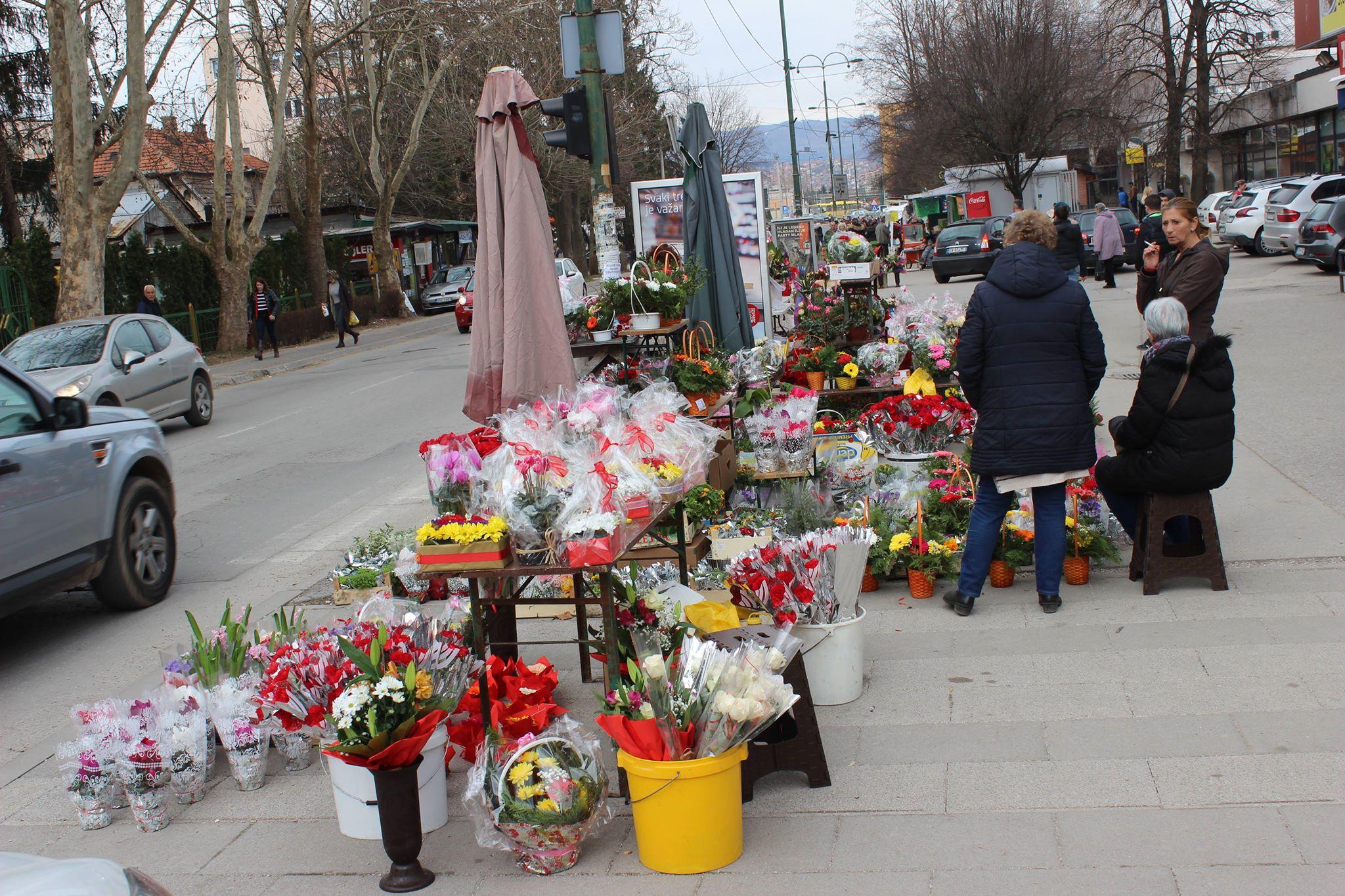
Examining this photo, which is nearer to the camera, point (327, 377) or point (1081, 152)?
point (327, 377)

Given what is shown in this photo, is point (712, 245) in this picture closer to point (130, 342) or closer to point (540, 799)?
point (540, 799)

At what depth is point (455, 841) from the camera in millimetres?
4191

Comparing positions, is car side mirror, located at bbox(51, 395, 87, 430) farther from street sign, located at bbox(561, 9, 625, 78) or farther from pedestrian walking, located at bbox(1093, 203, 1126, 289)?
pedestrian walking, located at bbox(1093, 203, 1126, 289)

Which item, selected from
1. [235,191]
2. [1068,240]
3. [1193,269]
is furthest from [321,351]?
[1193,269]

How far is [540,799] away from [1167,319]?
13.0 feet

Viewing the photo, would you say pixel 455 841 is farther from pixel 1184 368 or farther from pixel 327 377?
pixel 327 377

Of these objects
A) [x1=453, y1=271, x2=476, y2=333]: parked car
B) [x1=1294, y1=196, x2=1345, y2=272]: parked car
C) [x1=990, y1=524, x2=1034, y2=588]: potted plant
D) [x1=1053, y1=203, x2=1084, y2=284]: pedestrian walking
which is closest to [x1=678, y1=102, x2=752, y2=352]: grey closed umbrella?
[x1=990, y1=524, x2=1034, y2=588]: potted plant

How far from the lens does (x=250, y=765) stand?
4.74 m

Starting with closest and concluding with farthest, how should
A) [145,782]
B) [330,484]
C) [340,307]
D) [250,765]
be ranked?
[145,782] → [250,765] → [330,484] → [340,307]

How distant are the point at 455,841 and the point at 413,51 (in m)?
37.0

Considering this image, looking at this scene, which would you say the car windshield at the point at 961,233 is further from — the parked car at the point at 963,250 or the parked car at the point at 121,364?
the parked car at the point at 121,364

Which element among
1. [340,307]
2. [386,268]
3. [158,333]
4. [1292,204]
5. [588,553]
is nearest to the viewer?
[588,553]

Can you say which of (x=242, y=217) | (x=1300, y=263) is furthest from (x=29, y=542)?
(x=1300, y=263)

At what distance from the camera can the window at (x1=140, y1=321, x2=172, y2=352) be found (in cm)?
1582
